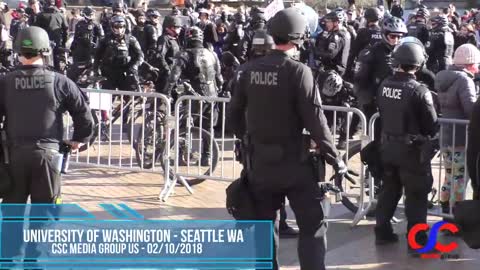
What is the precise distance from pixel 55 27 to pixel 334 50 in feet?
31.7

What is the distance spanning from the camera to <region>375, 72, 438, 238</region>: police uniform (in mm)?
7191

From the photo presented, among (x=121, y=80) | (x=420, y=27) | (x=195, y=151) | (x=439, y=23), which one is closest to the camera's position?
(x=195, y=151)

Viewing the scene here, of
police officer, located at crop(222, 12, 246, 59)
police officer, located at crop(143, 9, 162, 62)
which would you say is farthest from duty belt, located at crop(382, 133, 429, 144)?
police officer, located at crop(222, 12, 246, 59)

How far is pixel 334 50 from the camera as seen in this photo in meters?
12.2

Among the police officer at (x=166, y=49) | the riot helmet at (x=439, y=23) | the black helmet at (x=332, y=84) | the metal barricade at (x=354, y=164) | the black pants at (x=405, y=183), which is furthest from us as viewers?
the riot helmet at (x=439, y=23)

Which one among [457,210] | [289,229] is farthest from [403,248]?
[457,210]

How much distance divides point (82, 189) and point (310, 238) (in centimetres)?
476

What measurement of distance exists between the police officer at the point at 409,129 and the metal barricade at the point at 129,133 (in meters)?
3.02

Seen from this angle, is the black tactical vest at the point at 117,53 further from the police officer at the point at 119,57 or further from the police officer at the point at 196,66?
the police officer at the point at 196,66

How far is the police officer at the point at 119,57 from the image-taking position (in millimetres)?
12523

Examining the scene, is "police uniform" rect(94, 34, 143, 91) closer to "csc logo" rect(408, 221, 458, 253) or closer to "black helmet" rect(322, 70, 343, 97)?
"black helmet" rect(322, 70, 343, 97)

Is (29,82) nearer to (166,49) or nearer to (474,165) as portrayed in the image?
(474,165)

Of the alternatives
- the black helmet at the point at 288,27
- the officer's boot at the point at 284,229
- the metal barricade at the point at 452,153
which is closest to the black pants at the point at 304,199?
the black helmet at the point at 288,27

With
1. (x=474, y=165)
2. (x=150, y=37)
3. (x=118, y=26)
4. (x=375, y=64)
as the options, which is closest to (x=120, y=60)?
(x=118, y=26)
